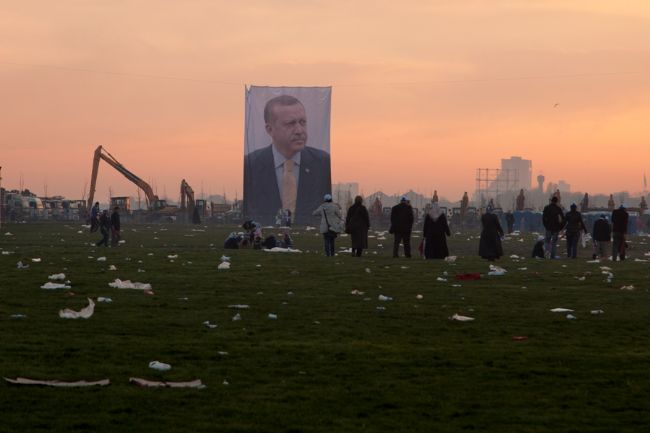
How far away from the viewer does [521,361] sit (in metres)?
12.4

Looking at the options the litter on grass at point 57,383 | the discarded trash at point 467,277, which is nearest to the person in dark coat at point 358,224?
the discarded trash at point 467,277

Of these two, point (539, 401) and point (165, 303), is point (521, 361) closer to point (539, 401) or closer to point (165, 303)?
point (539, 401)

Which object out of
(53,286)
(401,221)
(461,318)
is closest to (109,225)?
(401,221)

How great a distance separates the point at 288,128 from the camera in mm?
82812

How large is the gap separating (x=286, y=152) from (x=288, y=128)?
167 cm

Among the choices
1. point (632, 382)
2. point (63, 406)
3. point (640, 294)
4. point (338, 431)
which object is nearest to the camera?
point (338, 431)

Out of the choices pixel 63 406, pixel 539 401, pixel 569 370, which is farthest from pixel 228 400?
pixel 569 370

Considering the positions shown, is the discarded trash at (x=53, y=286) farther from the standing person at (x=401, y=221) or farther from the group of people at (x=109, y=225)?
the group of people at (x=109, y=225)

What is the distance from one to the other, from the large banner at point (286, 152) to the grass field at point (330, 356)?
193ft

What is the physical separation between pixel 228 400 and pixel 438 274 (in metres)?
16.4

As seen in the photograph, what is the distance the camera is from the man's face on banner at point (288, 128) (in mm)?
82438

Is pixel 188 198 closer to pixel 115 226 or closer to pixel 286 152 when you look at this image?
pixel 286 152

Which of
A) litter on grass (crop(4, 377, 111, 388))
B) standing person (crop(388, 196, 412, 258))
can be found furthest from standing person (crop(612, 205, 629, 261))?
litter on grass (crop(4, 377, 111, 388))

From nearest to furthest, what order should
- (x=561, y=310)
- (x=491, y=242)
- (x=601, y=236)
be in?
1. (x=561, y=310)
2. (x=491, y=242)
3. (x=601, y=236)
